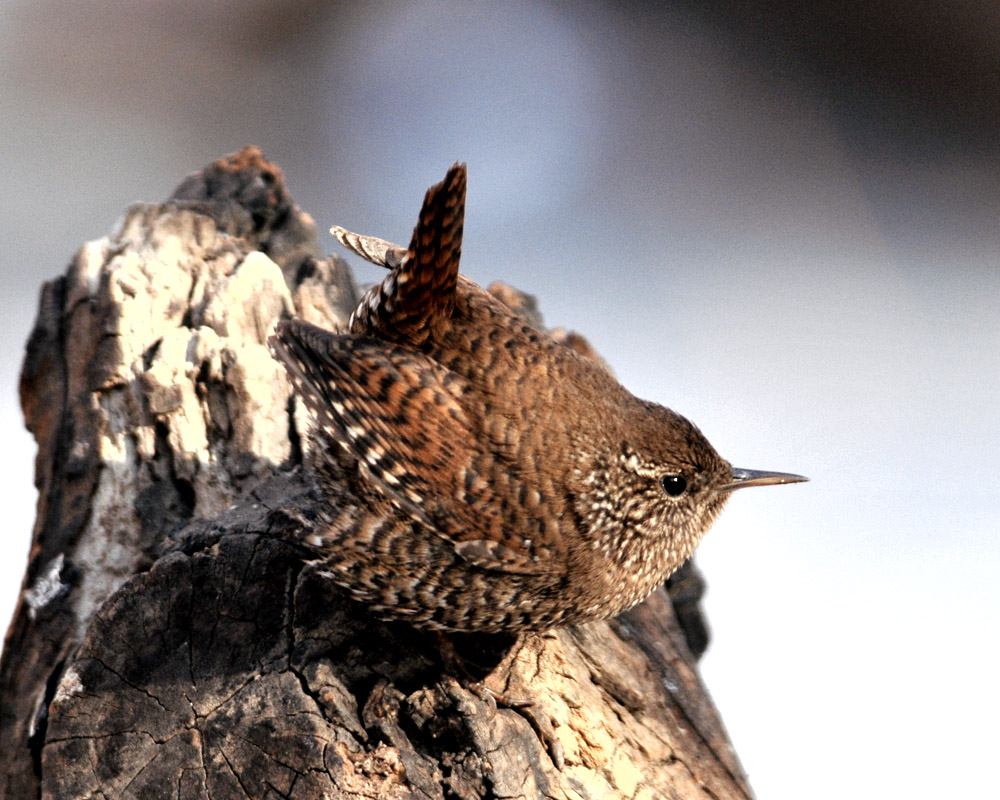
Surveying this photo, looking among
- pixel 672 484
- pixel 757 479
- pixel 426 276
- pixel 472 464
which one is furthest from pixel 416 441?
pixel 757 479

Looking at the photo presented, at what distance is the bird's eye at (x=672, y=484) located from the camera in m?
2.40

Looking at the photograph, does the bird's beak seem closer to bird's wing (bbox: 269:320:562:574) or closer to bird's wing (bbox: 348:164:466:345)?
bird's wing (bbox: 269:320:562:574)

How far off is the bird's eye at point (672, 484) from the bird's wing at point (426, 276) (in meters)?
0.67

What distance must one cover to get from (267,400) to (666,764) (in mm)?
1567

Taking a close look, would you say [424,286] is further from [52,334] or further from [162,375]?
[52,334]

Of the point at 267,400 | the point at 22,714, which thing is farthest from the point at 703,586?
the point at 22,714

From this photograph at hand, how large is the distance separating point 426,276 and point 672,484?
787 mm

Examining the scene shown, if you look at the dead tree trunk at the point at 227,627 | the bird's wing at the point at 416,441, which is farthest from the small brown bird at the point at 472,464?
the dead tree trunk at the point at 227,627

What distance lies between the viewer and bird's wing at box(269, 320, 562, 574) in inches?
84.8

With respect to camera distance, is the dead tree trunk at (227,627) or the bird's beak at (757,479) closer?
the dead tree trunk at (227,627)

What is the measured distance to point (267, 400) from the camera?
304 cm

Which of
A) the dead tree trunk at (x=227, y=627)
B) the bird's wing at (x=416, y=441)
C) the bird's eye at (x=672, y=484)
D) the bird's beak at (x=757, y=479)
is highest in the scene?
the bird's beak at (x=757, y=479)

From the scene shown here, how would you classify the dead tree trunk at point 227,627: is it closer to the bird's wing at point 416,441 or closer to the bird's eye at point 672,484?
the bird's wing at point 416,441

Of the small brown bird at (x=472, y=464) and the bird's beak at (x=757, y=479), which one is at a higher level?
the bird's beak at (x=757, y=479)
